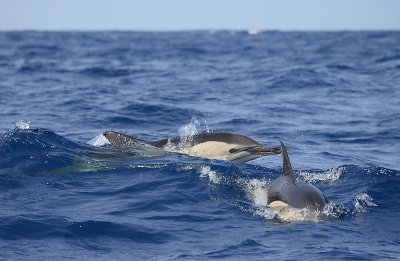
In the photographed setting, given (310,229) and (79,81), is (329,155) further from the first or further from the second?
(79,81)

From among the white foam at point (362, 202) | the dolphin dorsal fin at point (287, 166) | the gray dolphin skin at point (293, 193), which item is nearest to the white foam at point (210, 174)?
the gray dolphin skin at point (293, 193)

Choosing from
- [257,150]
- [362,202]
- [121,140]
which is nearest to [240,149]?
[257,150]

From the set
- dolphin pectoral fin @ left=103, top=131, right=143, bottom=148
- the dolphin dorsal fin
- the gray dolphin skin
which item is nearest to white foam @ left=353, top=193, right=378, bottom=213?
the gray dolphin skin

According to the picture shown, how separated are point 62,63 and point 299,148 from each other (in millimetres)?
25651

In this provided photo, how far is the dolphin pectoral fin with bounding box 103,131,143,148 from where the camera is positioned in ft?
44.7

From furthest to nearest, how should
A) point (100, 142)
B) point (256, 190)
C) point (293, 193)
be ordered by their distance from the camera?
point (100, 142) < point (256, 190) < point (293, 193)

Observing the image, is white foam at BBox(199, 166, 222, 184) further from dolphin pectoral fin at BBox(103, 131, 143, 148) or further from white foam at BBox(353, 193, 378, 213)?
white foam at BBox(353, 193, 378, 213)

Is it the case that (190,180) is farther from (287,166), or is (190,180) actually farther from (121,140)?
(121,140)

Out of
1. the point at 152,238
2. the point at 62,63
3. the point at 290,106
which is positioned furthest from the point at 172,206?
the point at 62,63

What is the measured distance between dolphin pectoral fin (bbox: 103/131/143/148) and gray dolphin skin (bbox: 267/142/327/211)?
11.7ft

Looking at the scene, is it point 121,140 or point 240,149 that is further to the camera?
point 121,140

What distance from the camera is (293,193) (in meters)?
10.2

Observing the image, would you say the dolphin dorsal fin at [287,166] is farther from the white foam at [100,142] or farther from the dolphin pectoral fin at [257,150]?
the white foam at [100,142]

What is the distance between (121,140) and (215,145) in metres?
1.83
